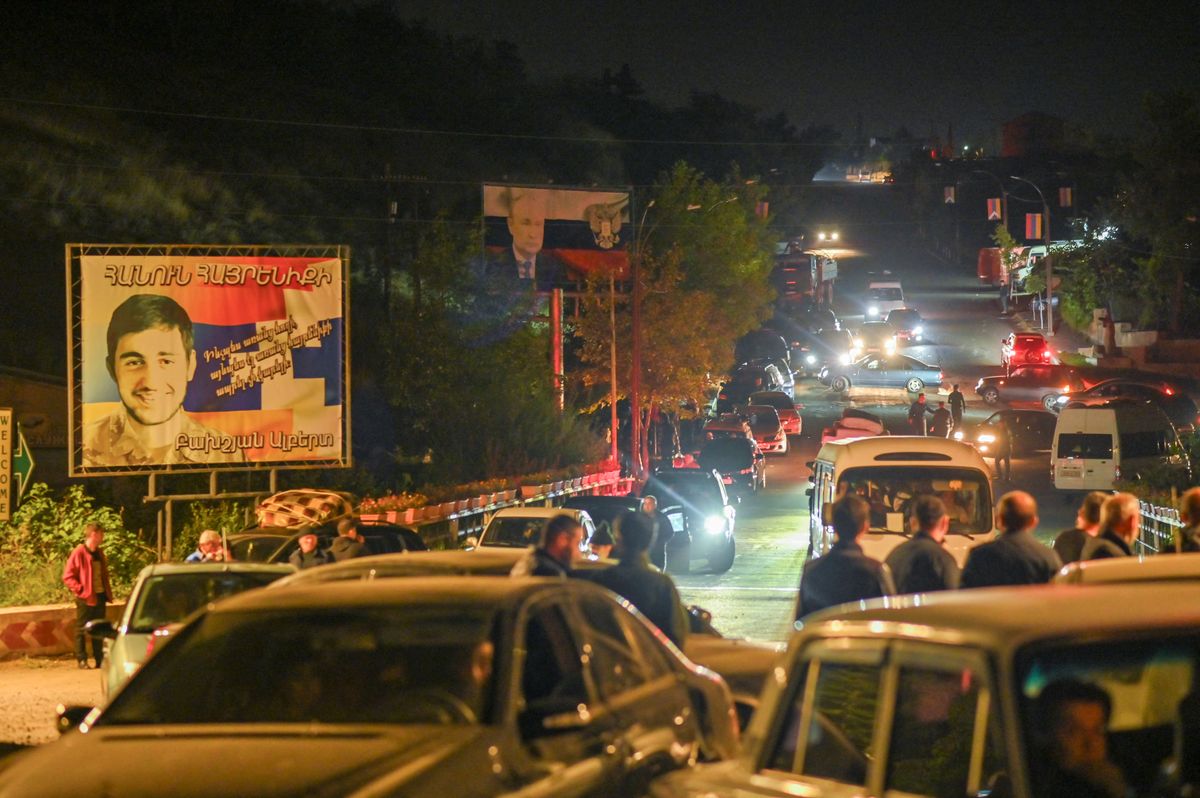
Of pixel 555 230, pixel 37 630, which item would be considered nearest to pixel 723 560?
pixel 37 630

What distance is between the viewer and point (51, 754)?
5094 millimetres

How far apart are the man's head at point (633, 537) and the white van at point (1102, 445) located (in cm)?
2680

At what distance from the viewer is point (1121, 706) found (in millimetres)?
3645

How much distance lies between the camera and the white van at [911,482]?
14734 mm

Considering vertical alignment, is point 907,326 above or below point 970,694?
above

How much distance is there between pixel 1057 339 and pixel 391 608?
3020 inches

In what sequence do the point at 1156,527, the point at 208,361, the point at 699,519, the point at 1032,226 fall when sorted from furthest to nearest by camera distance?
1. the point at 1032,226
2. the point at 699,519
3. the point at 1156,527
4. the point at 208,361

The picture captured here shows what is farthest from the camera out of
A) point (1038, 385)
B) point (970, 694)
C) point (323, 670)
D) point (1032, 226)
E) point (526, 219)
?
point (1032, 226)

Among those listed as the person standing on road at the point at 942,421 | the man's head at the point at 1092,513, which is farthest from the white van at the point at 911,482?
the person standing on road at the point at 942,421

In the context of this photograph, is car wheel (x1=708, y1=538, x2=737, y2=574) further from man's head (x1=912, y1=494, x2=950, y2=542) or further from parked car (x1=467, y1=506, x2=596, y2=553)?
man's head (x1=912, y1=494, x2=950, y2=542)

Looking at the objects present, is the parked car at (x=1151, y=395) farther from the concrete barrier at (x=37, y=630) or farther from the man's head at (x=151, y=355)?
the concrete barrier at (x=37, y=630)

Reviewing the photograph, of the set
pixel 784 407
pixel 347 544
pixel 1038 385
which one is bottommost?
→ pixel 347 544

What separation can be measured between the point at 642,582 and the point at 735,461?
3205 centimetres

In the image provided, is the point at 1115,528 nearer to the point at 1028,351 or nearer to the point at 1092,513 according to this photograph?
the point at 1092,513
